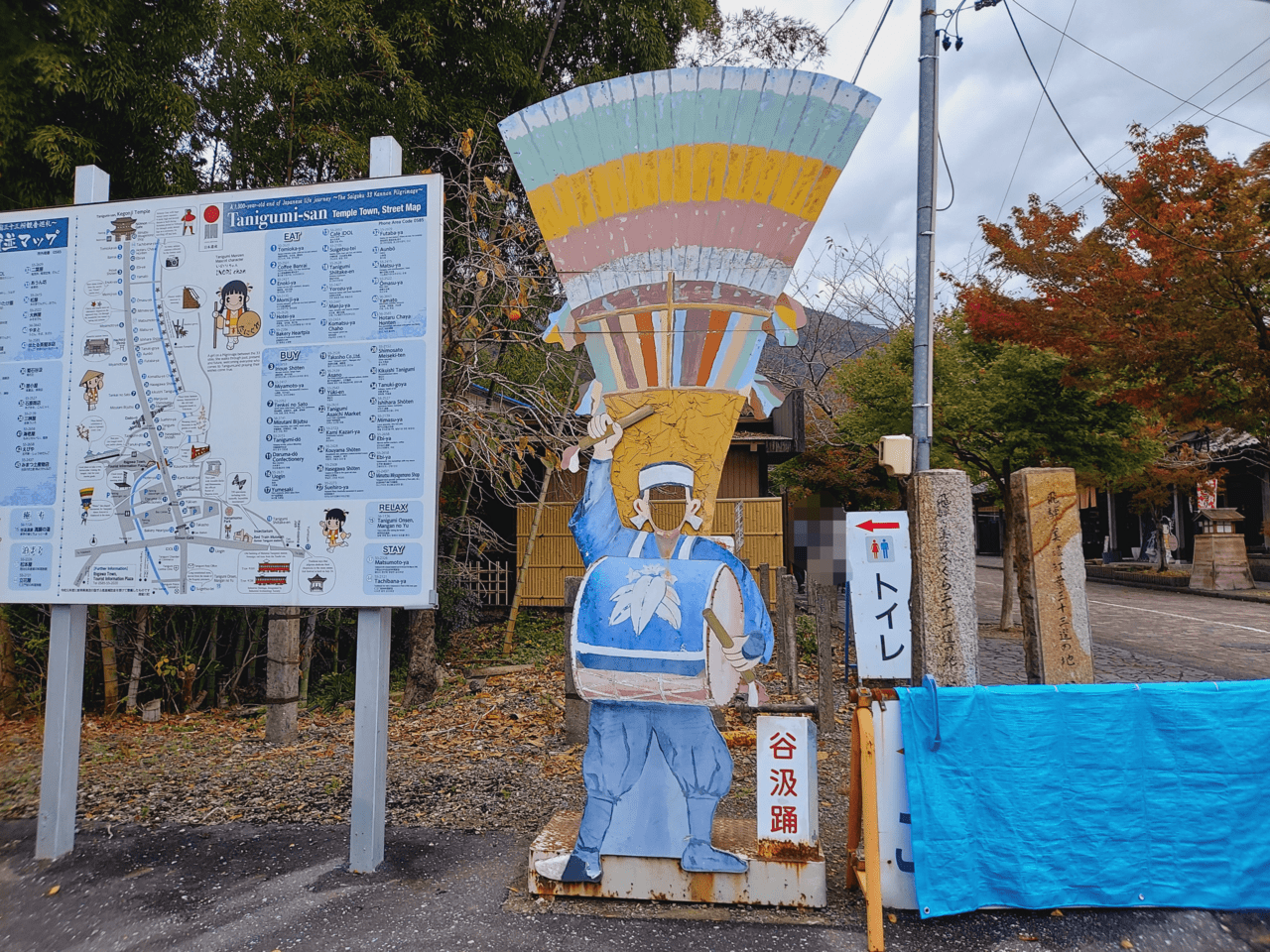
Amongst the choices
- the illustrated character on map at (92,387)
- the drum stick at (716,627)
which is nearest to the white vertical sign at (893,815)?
the drum stick at (716,627)

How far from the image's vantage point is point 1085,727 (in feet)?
11.5

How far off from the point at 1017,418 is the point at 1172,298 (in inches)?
96.4

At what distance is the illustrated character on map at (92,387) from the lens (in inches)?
179

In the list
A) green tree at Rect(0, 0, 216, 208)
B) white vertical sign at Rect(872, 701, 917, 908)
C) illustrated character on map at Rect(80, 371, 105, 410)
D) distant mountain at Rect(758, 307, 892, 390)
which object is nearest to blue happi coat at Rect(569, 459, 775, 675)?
white vertical sign at Rect(872, 701, 917, 908)

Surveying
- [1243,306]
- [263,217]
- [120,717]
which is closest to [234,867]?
[263,217]

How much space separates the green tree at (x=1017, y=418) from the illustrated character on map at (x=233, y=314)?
30.7 ft

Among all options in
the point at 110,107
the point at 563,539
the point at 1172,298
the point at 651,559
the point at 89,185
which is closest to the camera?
the point at 651,559

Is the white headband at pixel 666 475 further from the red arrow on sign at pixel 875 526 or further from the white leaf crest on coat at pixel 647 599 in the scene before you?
the red arrow on sign at pixel 875 526

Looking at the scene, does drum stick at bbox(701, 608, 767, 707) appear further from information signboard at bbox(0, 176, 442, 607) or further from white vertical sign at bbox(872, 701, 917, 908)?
information signboard at bbox(0, 176, 442, 607)

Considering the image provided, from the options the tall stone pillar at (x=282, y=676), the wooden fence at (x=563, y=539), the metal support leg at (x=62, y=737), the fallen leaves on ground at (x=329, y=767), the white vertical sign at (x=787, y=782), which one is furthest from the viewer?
the wooden fence at (x=563, y=539)

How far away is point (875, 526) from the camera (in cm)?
423

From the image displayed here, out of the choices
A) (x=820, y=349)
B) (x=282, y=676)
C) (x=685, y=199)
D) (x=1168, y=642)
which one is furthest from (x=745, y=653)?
(x=820, y=349)

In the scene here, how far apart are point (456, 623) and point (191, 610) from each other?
3221 mm

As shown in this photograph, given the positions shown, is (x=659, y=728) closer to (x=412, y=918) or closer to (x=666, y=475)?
(x=666, y=475)
